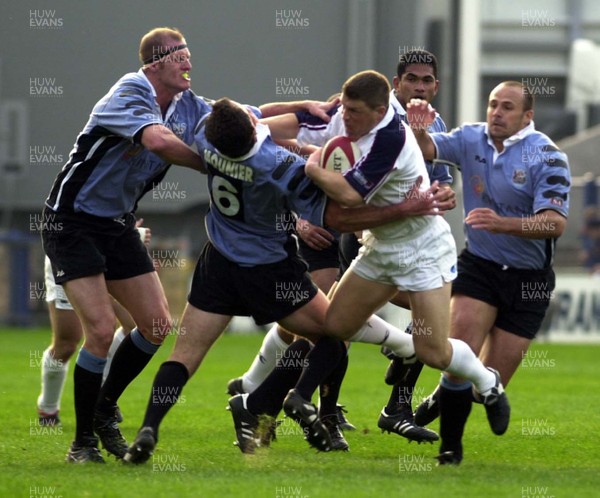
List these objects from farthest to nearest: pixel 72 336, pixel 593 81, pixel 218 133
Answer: pixel 593 81 < pixel 72 336 < pixel 218 133

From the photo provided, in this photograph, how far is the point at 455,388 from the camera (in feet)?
25.1

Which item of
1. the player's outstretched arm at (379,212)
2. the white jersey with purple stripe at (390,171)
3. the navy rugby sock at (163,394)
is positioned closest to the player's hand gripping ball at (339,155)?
the white jersey with purple stripe at (390,171)

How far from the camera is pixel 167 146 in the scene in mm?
7277

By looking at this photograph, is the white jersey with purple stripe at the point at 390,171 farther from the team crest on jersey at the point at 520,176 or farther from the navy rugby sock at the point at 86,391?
the navy rugby sock at the point at 86,391

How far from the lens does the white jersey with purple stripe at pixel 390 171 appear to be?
7.10 m

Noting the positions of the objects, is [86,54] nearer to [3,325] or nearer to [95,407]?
[3,325]

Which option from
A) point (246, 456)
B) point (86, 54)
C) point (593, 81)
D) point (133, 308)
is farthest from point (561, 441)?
point (593, 81)

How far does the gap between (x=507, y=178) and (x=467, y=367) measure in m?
1.30

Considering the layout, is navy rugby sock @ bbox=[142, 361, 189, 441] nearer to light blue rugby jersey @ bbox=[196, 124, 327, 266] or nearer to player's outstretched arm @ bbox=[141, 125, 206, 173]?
light blue rugby jersey @ bbox=[196, 124, 327, 266]

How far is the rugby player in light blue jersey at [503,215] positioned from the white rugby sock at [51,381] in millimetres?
3189

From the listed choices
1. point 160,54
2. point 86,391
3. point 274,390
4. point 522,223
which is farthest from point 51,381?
point 522,223

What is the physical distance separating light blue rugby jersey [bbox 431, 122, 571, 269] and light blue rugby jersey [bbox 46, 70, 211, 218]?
1.53 meters

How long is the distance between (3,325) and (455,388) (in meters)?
16.6

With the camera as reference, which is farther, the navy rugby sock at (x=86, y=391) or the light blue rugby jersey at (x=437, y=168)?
the light blue rugby jersey at (x=437, y=168)
